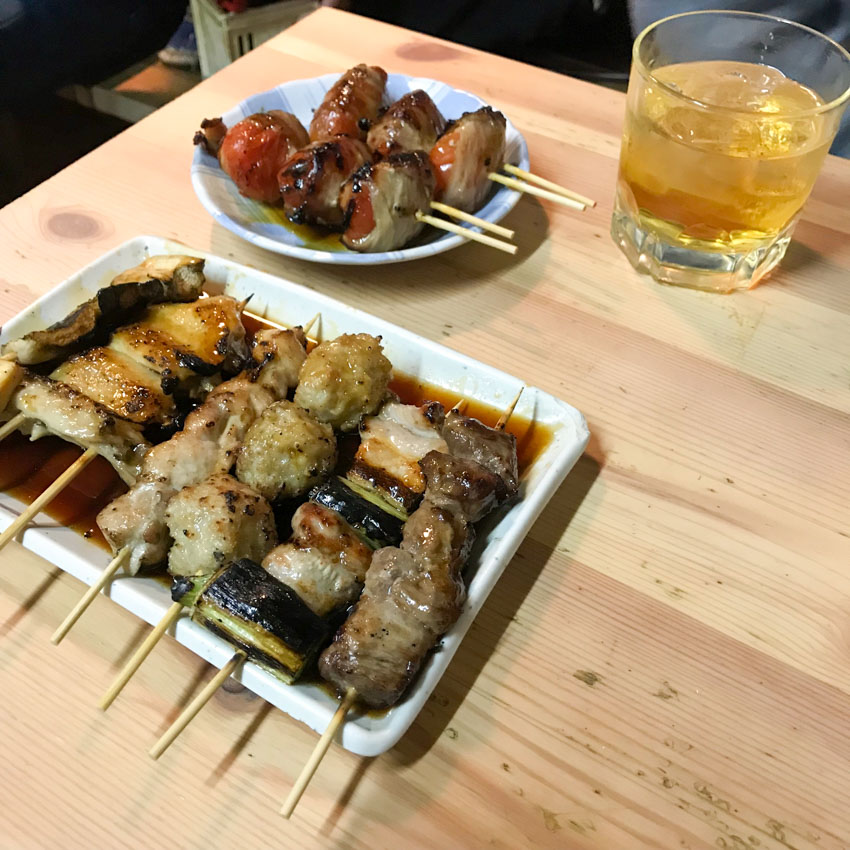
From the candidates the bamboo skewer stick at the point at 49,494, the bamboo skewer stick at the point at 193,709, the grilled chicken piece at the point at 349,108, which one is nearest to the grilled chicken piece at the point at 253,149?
the grilled chicken piece at the point at 349,108

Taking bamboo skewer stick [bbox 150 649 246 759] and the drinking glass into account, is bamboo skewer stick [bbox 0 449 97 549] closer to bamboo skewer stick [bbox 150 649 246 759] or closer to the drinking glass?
bamboo skewer stick [bbox 150 649 246 759]

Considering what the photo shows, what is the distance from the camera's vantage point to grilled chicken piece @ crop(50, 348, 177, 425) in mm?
1610

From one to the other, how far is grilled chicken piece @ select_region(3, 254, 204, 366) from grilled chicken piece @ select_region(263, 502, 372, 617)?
2.34 ft

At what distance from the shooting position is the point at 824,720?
1.29m

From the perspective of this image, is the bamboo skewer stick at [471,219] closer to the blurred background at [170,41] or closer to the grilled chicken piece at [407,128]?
the grilled chicken piece at [407,128]

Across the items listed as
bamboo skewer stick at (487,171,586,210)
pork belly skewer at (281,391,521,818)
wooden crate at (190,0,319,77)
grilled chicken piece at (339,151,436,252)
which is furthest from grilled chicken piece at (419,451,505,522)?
wooden crate at (190,0,319,77)

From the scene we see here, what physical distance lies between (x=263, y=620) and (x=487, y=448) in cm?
53

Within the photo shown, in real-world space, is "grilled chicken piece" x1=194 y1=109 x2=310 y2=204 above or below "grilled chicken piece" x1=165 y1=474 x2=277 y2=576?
above

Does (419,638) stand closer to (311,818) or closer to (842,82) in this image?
Result: (311,818)

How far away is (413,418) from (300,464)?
278 mm

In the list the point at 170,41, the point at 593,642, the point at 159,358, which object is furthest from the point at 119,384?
the point at 170,41

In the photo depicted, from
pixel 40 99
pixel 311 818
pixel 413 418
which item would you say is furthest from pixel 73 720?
pixel 40 99

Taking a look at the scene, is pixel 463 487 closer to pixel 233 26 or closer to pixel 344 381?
pixel 344 381

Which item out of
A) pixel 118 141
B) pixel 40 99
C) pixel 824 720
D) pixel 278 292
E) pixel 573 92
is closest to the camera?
pixel 824 720
